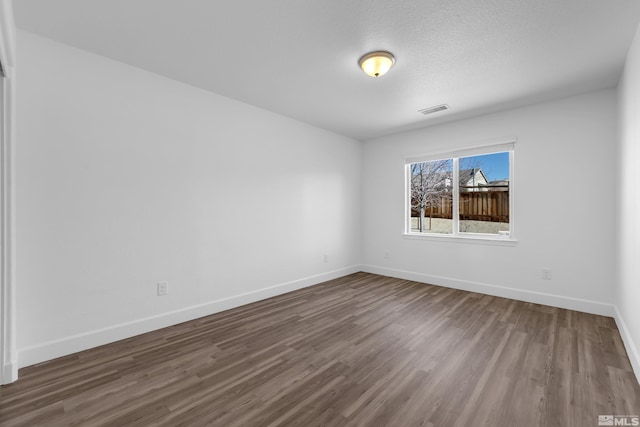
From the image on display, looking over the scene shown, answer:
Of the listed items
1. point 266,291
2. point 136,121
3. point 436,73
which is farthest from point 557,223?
point 136,121

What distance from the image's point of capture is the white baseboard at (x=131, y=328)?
2.22 metres

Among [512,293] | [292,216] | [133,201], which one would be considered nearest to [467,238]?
[512,293]

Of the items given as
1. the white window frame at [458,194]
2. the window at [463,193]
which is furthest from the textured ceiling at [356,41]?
the window at [463,193]

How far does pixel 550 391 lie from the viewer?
189cm

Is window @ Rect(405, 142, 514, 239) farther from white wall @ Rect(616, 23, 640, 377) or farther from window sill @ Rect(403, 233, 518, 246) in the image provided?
white wall @ Rect(616, 23, 640, 377)

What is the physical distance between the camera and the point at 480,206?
426cm

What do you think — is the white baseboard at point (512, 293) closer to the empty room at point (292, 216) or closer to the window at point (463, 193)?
the empty room at point (292, 216)

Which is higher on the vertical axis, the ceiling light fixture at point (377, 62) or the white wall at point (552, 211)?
the ceiling light fixture at point (377, 62)

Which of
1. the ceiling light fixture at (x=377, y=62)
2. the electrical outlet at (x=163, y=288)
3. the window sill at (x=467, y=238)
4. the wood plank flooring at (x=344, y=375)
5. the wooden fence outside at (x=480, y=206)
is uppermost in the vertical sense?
the ceiling light fixture at (x=377, y=62)

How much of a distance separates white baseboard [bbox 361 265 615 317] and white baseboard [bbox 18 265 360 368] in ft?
6.94

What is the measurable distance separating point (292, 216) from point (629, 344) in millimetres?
3692

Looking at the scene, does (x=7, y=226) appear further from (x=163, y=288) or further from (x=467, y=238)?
(x=467, y=238)

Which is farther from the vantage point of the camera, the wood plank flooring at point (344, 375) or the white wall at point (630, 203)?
the white wall at point (630, 203)

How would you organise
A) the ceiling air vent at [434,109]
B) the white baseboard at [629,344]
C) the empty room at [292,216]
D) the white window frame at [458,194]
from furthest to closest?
the white window frame at [458,194]
the ceiling air vent at [434,109]
the white baseboard at [629,344]
the empty room at [292,216]
